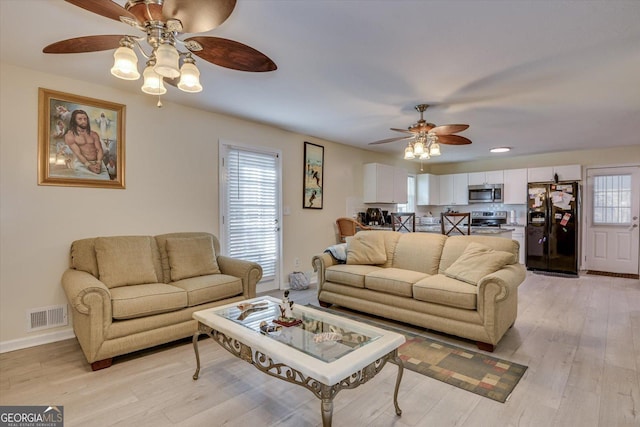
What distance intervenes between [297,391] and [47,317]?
2.39 metres

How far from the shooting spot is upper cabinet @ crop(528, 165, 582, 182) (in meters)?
5.93

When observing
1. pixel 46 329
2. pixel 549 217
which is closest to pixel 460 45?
pixel 46 329

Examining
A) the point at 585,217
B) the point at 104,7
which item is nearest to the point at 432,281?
the point at 104,7

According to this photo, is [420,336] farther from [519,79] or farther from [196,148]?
[196,148]

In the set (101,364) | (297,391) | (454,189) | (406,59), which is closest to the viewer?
(297,391)

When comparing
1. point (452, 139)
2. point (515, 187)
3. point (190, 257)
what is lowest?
point (190, 257)

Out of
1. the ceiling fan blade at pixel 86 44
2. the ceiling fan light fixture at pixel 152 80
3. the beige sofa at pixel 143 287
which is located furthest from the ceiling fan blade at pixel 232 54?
the beige sofa at pixel 143 287

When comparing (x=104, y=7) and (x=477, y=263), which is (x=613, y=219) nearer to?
(x=477, y=263)

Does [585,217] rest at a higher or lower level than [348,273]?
higher

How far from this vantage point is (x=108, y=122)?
3156 millimetres

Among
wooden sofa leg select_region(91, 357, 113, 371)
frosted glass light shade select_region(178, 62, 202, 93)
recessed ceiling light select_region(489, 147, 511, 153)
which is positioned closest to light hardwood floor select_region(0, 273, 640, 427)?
wooden sofa leg select_region(91, 357, 113, 371)

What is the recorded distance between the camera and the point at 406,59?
2479mm

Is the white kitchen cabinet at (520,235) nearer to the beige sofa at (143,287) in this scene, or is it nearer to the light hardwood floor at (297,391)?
the light hardwood floor at (297,391)

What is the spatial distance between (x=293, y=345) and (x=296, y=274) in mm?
3002
